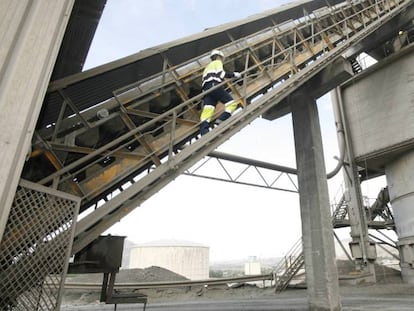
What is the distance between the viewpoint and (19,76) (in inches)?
68.4

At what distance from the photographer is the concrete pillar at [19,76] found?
1.66 meters

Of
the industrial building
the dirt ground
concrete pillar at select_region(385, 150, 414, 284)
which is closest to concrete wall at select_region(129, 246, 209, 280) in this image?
the dirt ground

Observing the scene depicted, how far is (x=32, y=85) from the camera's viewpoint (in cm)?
179

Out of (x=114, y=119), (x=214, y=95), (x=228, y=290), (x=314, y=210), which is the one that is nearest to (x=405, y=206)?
(x=314, y=210)

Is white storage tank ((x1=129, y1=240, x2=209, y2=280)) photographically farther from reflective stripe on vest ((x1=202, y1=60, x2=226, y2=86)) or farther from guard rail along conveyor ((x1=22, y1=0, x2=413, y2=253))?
reflective stripe on vest ((x1=202, y1=60, x2=226, y2=86))

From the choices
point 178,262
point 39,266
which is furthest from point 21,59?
point 178,262

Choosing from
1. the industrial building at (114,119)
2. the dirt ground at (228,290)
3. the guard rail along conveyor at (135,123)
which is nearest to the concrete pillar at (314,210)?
the industrial building at (114,119)

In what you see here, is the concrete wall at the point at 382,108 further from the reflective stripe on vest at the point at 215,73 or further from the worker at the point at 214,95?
the reflective stripe on vest at the point at 215,73

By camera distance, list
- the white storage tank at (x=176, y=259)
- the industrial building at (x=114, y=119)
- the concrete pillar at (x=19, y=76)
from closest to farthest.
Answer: the concrete pillar at (x=19, y=76)
the industrial building at (x=114, y=119)
the white storage tank at (x=176, y=259)

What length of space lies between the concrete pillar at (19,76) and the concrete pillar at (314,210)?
8.14m

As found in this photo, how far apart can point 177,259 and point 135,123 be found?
29.9m

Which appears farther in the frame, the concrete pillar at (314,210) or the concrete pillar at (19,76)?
the concrete pillar at (314,210)

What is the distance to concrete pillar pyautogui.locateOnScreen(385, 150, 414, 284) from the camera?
46.1 ft

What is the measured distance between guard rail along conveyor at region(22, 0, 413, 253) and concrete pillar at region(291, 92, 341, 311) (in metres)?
2.14
